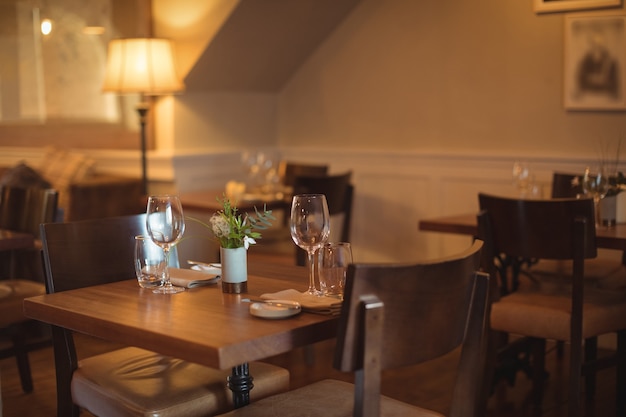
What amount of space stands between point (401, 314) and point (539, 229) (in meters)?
1.47

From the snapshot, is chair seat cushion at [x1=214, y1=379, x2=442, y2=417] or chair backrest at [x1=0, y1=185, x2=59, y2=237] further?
chair backrest at [x1=0, y1=185, x2=59, y2=237]

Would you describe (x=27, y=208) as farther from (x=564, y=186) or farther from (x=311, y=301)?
(x=564, y=186)

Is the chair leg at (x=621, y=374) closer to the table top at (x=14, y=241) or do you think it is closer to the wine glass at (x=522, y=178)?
the wine glass at (x=522, y=178)

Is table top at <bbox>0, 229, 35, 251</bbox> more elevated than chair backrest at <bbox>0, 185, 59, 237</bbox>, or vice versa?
chair backrest at <bbox>0, 185, 59, 237</bbox>

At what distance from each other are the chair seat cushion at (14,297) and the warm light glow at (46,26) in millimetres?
2745

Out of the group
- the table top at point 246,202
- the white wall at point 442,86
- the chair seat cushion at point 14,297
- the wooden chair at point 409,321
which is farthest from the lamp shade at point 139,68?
the wooden chair at point 409,321

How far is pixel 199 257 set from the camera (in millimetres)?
5445

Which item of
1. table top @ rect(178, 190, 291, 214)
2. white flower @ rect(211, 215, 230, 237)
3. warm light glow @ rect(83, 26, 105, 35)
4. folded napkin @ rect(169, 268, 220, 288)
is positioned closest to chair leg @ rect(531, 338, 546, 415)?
table top @ rect(178, 190, 291, 214)

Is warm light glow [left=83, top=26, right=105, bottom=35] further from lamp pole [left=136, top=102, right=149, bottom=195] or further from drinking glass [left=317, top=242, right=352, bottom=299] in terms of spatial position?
drinking glass [left=317, top=242, right=352, bottom=299]

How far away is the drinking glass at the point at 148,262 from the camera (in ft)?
7.38

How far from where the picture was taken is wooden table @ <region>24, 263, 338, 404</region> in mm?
1688

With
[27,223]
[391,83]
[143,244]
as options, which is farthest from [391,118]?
[143,244]

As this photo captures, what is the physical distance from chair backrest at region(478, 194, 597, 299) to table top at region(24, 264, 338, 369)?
1.03 m

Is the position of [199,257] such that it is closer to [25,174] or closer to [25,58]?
[25,174]
